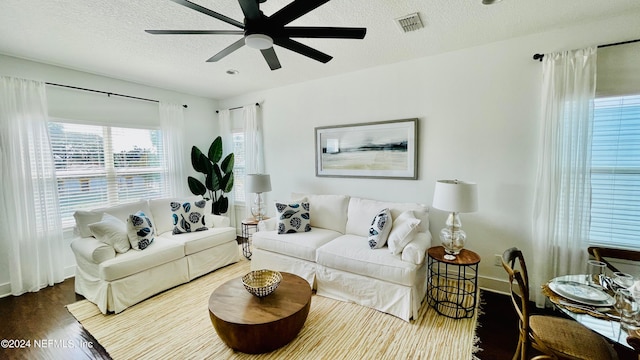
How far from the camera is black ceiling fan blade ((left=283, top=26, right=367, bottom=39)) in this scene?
5.53ft

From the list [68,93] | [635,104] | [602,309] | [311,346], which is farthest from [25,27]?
[635,104]

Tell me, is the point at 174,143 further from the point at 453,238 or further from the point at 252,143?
the point at 453,238

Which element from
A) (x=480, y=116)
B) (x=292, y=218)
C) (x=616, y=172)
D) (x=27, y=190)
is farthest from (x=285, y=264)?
(x=616, y=172)

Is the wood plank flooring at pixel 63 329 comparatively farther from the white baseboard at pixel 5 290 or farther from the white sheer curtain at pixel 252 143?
the white sheer curtain at pixel 252 143

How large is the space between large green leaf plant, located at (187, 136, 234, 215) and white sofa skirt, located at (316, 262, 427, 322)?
8.72ft

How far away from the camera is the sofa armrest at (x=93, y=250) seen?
8.66ft

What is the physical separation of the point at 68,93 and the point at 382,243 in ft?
14.6

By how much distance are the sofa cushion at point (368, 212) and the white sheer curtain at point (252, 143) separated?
2032 millimetres

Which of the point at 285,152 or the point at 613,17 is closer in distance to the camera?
the point at 613,17

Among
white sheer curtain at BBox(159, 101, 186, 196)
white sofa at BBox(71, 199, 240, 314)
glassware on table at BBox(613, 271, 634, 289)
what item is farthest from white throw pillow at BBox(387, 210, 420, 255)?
white sheer curtain at BBox(159, 101, 186, 196)

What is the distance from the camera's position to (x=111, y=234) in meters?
2.83

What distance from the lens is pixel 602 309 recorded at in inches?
54.8

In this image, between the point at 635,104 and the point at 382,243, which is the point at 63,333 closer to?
the point at 382,243

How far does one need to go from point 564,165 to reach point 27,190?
226 inches
